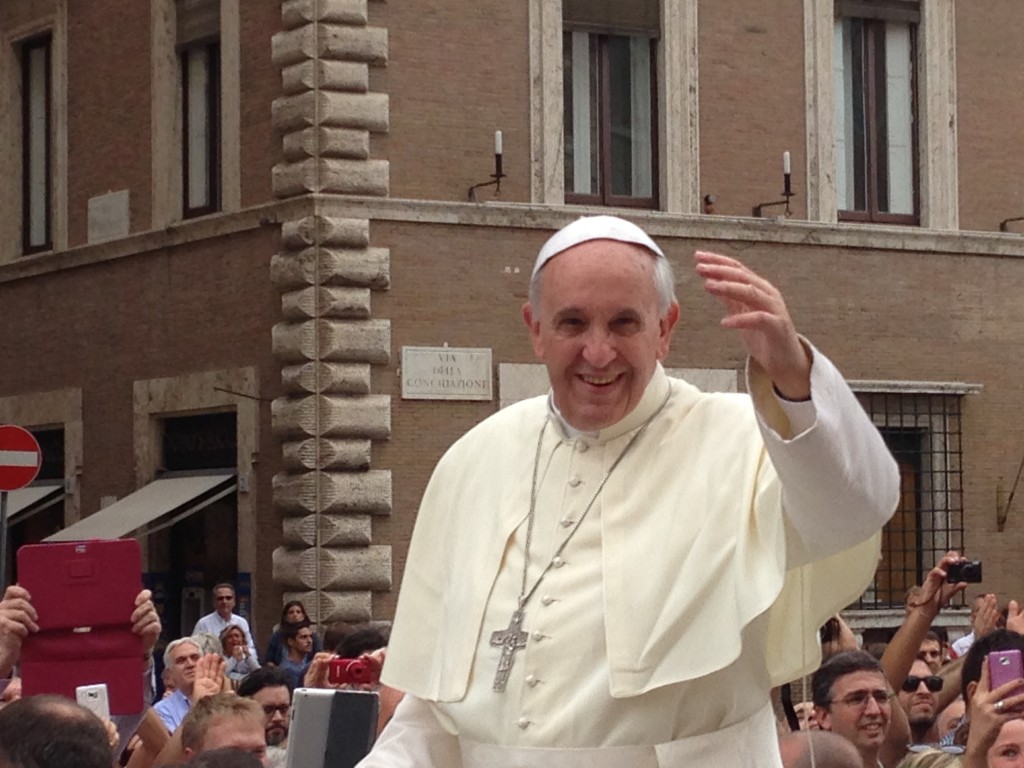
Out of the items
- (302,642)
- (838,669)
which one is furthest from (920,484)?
(838,669)

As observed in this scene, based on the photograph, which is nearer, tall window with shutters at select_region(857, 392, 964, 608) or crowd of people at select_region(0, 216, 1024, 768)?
crowd of people at select_region(0, 216, 1024, 768)

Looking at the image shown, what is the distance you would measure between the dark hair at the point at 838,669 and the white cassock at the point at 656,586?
12.3 feet

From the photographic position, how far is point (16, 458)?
14.6m

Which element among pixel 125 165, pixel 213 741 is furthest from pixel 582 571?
pixel 125 165

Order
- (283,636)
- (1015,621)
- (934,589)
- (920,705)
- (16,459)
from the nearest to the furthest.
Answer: (934,589), (920,705), (1015,621), (16,459), (283,636)

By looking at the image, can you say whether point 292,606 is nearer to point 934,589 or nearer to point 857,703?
point 934,589

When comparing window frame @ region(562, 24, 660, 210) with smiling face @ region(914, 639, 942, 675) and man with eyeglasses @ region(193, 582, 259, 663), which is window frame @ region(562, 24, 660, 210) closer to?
man with eyeglasses @ region(193, 582, 259, 663)

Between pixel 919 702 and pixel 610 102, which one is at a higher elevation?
pixel 610 102

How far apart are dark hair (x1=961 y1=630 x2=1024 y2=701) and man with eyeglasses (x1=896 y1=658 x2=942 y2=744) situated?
0.60 ft

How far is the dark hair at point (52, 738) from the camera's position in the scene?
5.48 m

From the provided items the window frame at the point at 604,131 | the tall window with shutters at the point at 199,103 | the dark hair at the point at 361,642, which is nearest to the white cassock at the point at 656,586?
the dark hair at the point at 361,642

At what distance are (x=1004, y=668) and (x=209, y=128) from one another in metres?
14.6

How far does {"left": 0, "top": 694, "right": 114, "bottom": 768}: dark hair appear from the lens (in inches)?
216

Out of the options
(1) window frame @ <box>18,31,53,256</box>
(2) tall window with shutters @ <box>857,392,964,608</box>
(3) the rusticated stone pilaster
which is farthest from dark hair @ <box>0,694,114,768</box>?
(1) window frame @ <box>18,31,53,256</box>
